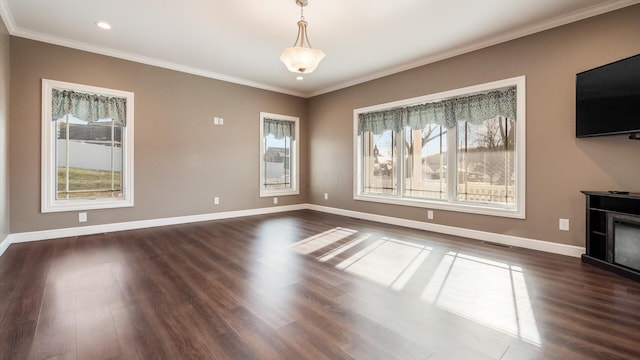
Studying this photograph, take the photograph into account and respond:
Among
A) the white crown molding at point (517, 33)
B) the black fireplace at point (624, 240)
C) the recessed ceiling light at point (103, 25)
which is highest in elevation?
the recessed ceiling light at point (103, 25)

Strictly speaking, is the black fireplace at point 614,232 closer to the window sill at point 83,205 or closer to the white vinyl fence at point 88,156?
the window sill at point 83,205

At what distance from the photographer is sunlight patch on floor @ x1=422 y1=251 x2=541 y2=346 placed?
198cm

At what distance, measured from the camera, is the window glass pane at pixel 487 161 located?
408 cm

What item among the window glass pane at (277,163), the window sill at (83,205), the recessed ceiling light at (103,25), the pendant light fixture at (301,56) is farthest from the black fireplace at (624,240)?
the window sill at (83,205)

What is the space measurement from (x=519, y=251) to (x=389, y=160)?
106 inches

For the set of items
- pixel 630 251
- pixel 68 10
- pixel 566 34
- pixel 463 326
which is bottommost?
pixel 463 326

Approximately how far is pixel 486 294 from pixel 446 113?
10.0ft

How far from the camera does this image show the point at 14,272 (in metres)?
2.86

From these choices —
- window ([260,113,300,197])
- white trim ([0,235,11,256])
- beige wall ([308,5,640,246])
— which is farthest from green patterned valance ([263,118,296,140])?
white trim ([0,235,11,256])

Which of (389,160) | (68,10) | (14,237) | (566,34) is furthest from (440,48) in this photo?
(14,237)

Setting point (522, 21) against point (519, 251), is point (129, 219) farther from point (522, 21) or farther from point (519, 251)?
point (522, 21)

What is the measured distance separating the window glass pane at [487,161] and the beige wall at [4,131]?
608cm

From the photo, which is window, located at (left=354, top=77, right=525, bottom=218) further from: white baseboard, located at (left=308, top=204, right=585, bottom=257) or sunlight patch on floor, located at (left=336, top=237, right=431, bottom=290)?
sunlight patch on floor, located at (left=336, top=237, right=431, bottom=290)

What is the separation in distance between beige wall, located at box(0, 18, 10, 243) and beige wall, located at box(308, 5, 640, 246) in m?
5.31
